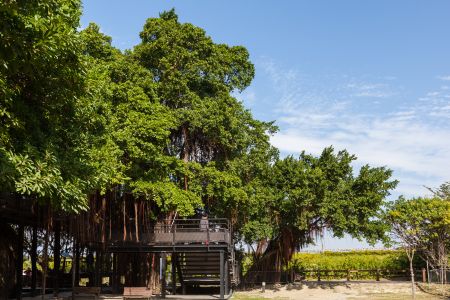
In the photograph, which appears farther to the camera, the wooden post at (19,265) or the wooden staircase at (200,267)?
the wooden staircase at (200,267)

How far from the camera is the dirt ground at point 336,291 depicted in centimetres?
2662

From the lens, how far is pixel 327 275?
3459cm

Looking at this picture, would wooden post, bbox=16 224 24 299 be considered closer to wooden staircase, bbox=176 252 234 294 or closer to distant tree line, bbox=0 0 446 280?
distant tree line, bbox=0 0 446 280

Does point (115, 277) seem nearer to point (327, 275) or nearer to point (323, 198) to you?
point (323, 198)

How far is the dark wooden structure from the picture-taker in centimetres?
1931

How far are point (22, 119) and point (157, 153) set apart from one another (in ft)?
29.8

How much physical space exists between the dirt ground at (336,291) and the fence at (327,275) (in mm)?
1382

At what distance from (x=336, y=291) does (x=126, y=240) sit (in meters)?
13.3

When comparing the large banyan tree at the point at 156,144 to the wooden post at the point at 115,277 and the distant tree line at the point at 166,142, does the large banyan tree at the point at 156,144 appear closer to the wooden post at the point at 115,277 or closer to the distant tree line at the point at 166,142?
the distant tree line at the point at 166,142

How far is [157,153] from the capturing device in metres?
20.0

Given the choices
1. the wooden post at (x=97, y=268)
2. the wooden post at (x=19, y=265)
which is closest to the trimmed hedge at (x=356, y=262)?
the wooden post at (x=97, y=268)

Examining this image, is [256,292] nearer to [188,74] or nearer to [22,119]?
[188,74]

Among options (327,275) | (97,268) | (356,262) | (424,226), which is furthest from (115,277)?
(356,262)

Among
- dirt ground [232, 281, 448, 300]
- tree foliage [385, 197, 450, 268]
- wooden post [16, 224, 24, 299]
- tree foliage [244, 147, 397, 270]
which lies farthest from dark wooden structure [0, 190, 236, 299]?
tree foliage [385, 197, 450, 268]
